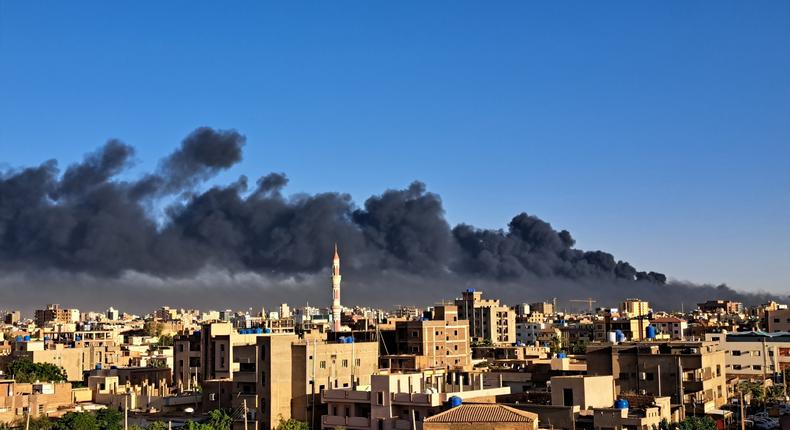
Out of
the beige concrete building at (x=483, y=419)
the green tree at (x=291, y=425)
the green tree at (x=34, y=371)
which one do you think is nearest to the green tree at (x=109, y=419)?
the green tree at (x=291, y=425)

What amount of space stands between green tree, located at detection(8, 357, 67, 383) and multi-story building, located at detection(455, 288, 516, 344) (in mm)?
65179

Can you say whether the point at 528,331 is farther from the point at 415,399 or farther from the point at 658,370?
the point at 415,399

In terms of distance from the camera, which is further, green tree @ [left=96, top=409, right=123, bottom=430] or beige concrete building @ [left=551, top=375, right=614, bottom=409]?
green tree @ [left=96, top=409, right=123, bottom=430]

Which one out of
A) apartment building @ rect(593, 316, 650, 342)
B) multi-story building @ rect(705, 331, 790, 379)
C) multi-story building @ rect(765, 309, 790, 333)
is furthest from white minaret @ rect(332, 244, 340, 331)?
multi-story building @ rect(765, 309, 790, 333)

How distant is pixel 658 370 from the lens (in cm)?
6219

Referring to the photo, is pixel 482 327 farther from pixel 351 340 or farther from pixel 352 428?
pixel 352 428

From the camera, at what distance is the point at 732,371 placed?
88562 mm

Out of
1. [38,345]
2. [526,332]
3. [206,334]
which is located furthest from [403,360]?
[526,332]

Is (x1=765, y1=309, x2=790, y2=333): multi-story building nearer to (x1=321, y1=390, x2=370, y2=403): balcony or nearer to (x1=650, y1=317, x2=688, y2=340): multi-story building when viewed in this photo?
(x1=650, y1=317, x2=688, y2=340): multi-story building

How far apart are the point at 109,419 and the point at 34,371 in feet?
105

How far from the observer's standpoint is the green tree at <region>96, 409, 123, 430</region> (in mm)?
62844

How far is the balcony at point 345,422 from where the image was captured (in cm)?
5603

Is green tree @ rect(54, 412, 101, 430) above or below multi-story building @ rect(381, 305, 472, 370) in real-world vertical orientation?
below

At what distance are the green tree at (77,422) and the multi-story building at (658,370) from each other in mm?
31424
